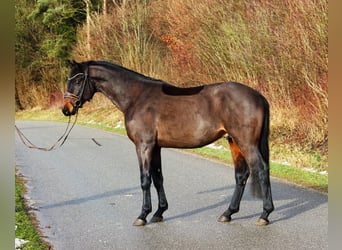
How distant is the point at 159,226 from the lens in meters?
4.83

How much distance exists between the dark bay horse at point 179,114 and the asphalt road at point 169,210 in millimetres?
388

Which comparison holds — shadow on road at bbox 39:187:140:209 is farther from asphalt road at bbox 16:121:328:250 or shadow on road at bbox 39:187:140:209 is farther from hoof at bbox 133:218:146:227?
hoof at bbox 133:218:146:227

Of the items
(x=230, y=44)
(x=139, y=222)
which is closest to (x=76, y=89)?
(x=139, y=222)

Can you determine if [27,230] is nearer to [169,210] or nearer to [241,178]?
[169,210]

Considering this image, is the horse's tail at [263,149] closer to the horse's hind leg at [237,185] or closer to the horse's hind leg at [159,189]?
the horse's hind leg at [237,185]

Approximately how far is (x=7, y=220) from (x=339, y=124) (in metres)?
1.24

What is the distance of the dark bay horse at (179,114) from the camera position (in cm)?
469

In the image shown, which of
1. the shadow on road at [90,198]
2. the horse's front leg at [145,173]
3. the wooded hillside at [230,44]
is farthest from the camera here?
the wooded hillside at [230,44]

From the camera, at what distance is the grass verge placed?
6887 millimetres

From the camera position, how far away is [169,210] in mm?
5500

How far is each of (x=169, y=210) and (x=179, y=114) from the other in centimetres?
136

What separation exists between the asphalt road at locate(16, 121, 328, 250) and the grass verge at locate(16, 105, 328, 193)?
0.26 metres

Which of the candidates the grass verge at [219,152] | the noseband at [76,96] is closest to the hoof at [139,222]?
the noseband at [76,96]

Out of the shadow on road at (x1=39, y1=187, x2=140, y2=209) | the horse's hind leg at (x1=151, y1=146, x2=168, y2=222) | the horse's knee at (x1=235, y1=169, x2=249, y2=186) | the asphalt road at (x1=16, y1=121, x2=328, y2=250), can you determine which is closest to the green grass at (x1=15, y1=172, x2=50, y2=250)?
the asphalt road at (x1=16, y1=121, x2=328, y2=250)
